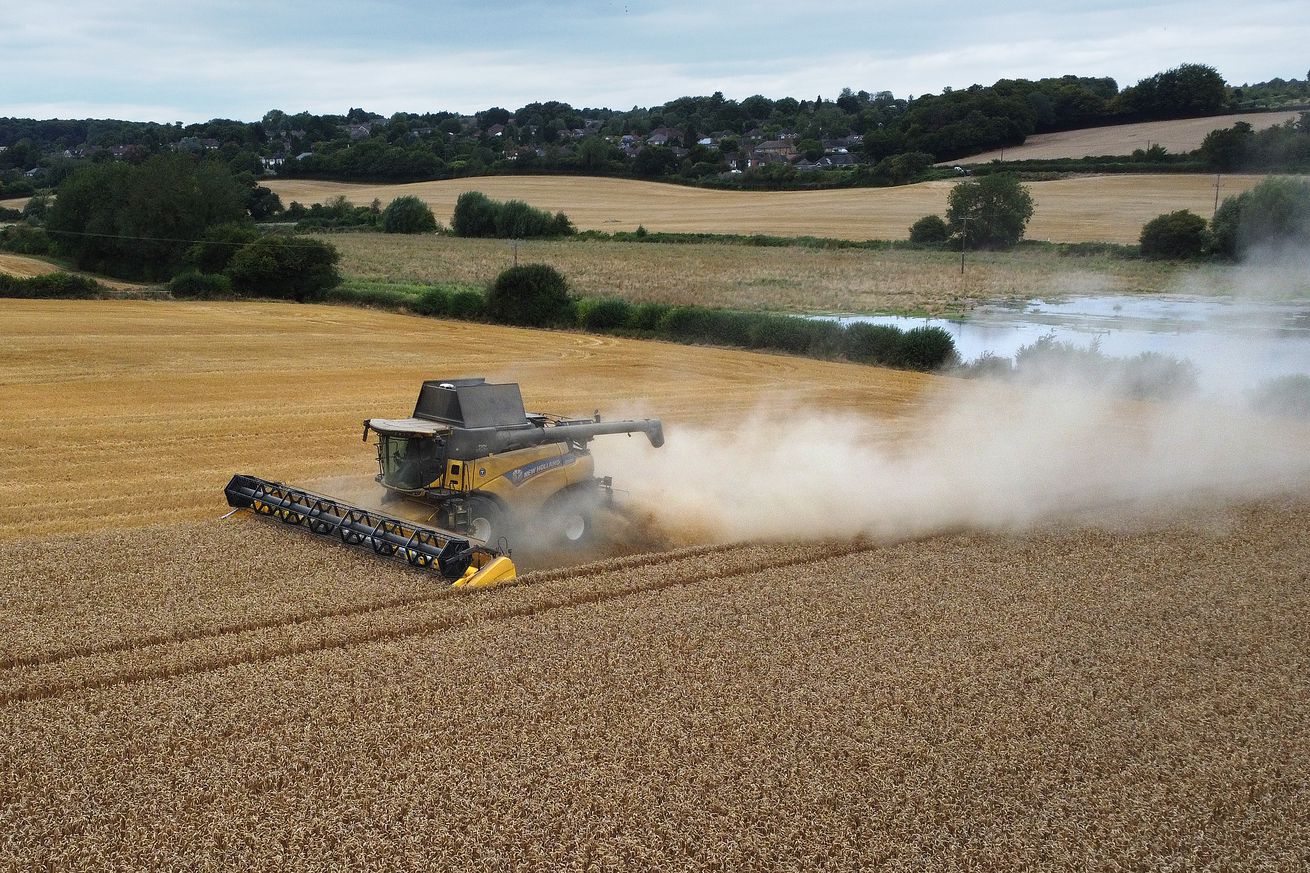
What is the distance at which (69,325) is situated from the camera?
38.9 meters

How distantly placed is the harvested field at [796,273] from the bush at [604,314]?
645cm

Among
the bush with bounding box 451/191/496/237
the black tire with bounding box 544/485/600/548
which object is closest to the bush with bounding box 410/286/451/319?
the black tire with bounding box 544/485/600/548

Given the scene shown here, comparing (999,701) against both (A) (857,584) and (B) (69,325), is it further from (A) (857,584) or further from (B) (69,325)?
(B) (69,325)

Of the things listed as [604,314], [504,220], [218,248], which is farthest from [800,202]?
[604,314]

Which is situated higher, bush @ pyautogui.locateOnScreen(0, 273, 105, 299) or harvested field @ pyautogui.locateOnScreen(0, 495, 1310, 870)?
bush @ pyautogui.locateOnScreen(0, 273, 105, 299)

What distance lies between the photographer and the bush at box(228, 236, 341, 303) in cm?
5050

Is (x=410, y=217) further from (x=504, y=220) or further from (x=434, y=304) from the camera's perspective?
(x=434, y=304)

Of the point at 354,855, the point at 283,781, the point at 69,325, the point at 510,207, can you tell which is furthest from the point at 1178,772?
the point at 510,207

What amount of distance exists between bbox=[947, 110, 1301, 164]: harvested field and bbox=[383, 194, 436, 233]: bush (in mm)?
48117

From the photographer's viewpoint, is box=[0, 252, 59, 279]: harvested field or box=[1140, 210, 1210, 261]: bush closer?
box=[1140, 210, 1210, 261]: bush

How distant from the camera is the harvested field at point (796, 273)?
46875mm

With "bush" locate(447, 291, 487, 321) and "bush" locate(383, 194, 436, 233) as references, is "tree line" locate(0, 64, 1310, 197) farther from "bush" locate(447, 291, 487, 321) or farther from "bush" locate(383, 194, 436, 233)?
"bush" locate(447, 291, 487, 321)

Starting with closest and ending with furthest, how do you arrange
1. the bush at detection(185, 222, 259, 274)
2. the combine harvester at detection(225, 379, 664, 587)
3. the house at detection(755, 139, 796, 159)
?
the combine harvester at detection(225, 379, 664, 587)
the bush at detection(185, 222, 259, 274)
the house at detection(755, 139, 796, 159)

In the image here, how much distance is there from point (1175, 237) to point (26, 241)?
74.3 metres
